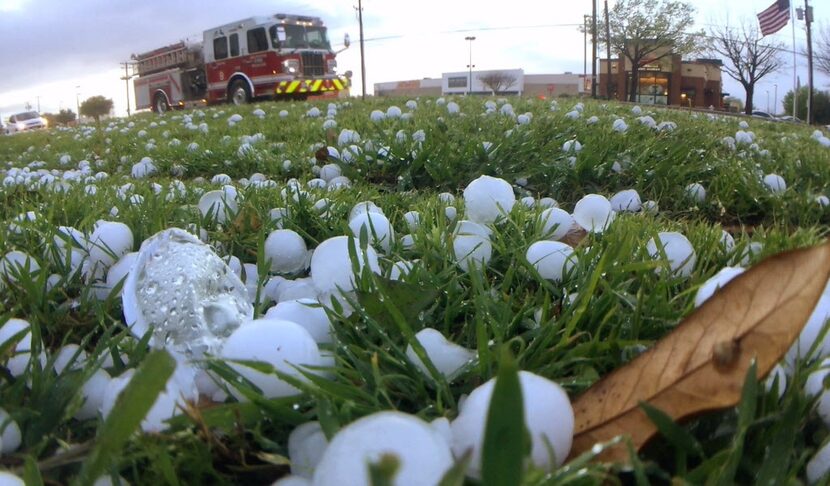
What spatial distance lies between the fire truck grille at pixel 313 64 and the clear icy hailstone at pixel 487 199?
14780mm

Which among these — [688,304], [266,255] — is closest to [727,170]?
[688,304]

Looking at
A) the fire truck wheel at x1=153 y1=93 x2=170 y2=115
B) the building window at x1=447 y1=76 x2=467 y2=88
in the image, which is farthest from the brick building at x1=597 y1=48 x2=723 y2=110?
the building window at x1=447 y1=76 x2=467 y2=88

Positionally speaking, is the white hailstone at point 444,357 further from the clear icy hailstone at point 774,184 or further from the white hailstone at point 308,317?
the clear icy hailstone at point 774,184

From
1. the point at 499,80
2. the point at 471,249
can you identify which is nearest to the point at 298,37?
the point at 471,249

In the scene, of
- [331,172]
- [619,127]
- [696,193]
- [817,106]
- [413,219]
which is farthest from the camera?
[817,106]

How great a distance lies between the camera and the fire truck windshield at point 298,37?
15.4 meters

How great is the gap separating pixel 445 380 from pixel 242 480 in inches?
10.9

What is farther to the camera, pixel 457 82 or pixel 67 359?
pixel 457 82

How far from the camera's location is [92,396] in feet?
2.99

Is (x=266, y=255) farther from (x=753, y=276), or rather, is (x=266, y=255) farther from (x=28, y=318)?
(x=753, y=276)

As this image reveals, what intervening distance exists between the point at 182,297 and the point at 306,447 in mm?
368

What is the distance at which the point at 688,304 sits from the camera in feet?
3.62

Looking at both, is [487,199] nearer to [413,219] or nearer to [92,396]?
[413,219]

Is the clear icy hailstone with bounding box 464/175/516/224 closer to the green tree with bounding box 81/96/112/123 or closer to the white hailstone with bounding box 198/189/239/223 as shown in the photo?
the white hailstone with bounding box 198/189/239/223
